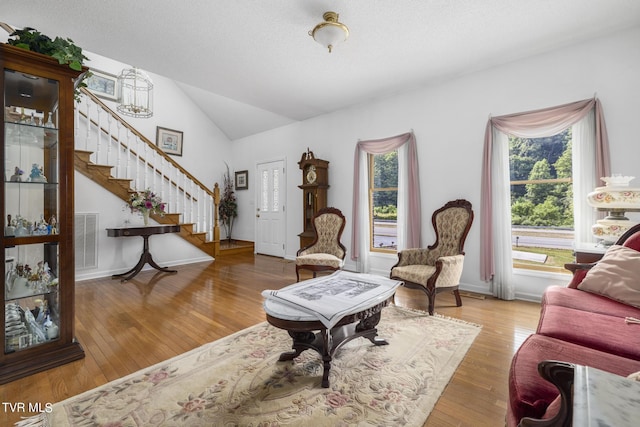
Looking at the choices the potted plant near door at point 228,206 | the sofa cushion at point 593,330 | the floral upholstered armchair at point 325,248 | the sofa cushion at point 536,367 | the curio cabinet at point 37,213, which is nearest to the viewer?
the sofa cushion at point 536,367

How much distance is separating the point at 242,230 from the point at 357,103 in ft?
14.6

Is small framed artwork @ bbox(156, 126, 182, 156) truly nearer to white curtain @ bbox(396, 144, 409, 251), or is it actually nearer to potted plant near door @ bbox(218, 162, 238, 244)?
potted plant near door @ bbox(218, 162, 238, 244)

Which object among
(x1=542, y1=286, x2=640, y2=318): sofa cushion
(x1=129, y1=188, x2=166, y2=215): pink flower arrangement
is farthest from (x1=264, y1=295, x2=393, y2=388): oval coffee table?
(x1=129, y1=188, x2=166, y2=215): pink flower arrangement

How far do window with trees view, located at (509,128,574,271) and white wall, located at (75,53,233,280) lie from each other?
5.51 m

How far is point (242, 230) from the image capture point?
24.5ft

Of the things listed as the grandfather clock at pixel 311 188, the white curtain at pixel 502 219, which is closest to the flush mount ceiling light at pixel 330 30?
the white curtain at pixel 502 219

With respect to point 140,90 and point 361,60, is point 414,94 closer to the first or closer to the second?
point 361,60

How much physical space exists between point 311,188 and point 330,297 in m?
3.42

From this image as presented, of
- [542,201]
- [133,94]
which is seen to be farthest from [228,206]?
[542,201]

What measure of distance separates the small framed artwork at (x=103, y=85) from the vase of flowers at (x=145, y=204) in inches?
84.4

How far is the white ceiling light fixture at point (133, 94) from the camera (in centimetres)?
397

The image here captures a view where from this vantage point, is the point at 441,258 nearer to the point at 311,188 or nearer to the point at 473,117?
the point at 473,117

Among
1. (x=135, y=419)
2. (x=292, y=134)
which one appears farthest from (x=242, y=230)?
(x=135, y=419)

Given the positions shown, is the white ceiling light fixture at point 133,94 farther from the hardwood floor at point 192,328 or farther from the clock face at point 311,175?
the clock face at point 311,175
